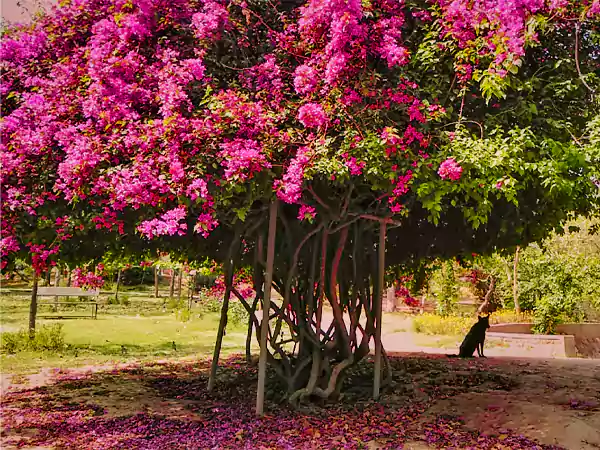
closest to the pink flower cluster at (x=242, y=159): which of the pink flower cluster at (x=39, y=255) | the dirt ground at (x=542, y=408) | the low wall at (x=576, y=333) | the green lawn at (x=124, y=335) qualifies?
the pink flower cluster at (x=39, y=255)

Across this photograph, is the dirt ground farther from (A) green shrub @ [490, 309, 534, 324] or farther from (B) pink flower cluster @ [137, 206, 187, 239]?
(A) green shrub @ [490, 309, 534, 324]

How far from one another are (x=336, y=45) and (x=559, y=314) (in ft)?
52.9

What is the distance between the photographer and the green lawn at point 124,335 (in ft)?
46.3

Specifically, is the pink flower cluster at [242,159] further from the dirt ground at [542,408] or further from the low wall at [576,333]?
the low wall at [576,333]

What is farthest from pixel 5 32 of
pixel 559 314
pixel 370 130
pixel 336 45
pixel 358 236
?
pixel 559 314

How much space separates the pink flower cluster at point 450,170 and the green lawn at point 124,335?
1031 cm

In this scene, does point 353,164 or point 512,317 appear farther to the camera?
point 512,317

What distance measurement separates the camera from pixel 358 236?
9.12 metres

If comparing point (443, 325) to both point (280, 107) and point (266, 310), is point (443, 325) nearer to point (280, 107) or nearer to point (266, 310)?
point (266, 310)

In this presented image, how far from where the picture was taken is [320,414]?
25.1 ft

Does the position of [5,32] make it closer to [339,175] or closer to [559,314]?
[339,175]

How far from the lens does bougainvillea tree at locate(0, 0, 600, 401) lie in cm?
603

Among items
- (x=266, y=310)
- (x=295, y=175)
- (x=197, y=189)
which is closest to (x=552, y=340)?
(x=266, y=310)

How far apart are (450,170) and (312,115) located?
5.39 ft
